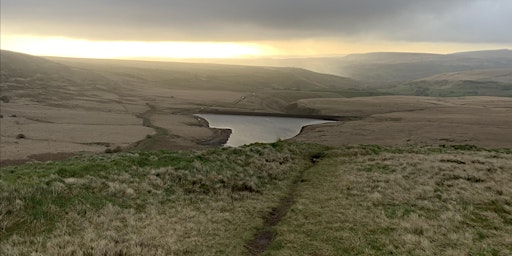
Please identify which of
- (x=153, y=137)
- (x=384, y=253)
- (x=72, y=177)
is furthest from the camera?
(x=153, y=137)

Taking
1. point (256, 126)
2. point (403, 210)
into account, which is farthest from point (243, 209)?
point (256, 126)

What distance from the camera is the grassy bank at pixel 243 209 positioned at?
13.6 m

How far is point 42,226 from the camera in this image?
13.9m

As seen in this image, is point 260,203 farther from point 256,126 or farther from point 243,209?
point 256,126

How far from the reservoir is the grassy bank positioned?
124ft

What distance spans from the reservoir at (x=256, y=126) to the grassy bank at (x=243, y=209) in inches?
1484

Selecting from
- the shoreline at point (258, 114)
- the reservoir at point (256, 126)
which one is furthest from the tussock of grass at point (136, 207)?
the shoreline at point (258, 114)

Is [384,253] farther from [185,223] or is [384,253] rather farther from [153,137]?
[153,137]

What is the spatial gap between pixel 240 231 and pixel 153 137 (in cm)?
4780

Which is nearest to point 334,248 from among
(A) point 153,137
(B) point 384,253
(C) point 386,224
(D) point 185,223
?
(B) point 384,253

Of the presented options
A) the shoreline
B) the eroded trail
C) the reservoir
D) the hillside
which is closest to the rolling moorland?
the eroded trail

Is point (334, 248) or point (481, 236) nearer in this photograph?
point (334, 248)

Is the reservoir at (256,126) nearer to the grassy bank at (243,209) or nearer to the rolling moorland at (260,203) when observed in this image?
the rolling moorland at (260,203)

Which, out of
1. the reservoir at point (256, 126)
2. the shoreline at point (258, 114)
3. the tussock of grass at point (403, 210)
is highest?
the tussock of grass at point (403, 210)
